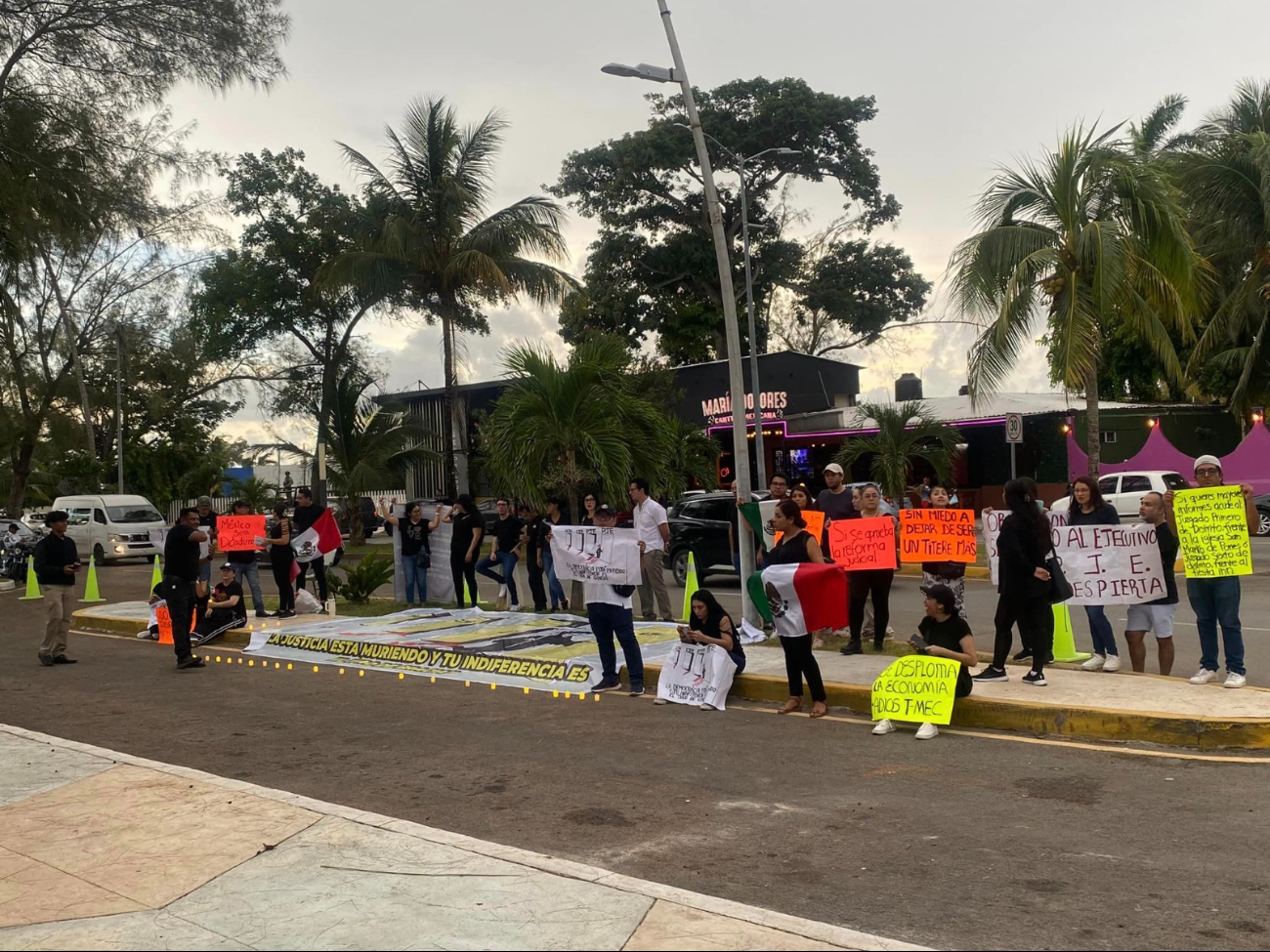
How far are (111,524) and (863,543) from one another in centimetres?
2873

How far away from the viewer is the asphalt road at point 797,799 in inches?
199

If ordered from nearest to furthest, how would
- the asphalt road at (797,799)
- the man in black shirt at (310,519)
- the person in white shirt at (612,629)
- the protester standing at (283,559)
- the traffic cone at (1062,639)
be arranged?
Result: 1. the asphalt road at (797,799)
2. the person in white shirt at (612,629)
3. the traffic cone at (1062,639)
4. the protester standing at (283,559)
5. the man in black shirt at (310,519)

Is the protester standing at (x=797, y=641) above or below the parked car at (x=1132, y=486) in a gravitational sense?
below

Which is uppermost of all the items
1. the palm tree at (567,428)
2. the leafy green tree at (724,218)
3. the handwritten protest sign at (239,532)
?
the leafy green tree at (724,218)

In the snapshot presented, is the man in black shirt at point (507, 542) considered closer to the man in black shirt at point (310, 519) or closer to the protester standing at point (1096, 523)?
the man in black shirt at point (310, 519)

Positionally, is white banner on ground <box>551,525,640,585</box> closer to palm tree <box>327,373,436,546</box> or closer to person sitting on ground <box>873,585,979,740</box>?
person sitting on ground <box>873,585,979,740</box>

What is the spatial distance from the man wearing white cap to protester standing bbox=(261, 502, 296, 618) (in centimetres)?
1168

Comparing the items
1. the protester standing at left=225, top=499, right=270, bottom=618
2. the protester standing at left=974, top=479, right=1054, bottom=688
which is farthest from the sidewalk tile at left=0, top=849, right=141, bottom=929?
the protester standing at left=225, top=499, right=270, bottom=618

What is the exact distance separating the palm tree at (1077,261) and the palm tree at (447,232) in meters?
13.2

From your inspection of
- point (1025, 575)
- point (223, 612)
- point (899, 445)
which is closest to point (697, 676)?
point (1025, 575)

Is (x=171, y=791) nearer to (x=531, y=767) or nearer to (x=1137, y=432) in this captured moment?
(x=531, y=767)

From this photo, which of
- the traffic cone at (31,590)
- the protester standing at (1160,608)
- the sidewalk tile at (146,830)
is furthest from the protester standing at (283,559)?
the protester standing at (1160,608)

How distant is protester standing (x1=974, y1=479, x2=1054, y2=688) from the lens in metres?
Answer: 9.52

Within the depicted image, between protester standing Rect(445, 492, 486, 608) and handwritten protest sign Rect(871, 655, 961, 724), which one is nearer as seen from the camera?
handwritten protest sign Rect(871, 655, 961, 724)
